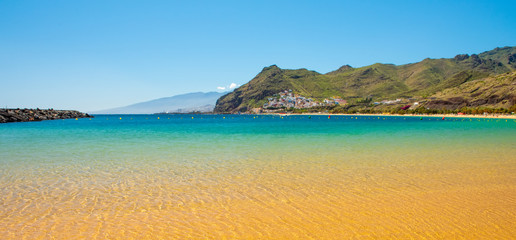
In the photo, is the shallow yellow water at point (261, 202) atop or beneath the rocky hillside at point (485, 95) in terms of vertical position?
beneath

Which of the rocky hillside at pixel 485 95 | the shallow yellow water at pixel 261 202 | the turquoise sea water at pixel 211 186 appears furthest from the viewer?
the rocky hillside at pixel 485 95

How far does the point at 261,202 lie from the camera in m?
8.32

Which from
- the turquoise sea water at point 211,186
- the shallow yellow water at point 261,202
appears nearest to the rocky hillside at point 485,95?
the turquoise sea water at point 211,186

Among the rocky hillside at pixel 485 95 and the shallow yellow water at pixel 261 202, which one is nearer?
the shallow yellow water at pixel 261 202

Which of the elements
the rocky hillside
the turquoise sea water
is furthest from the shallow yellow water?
the rocky hillside

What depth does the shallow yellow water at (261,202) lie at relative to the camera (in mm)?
6281

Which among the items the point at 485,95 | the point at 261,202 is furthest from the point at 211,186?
the point at 485,95

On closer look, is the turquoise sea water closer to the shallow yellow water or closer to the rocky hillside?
the shallow yellow water

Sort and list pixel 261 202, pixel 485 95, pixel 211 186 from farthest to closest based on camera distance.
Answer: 1. pixel 485 95
2. pixel 211 186
3. pixel 261 202

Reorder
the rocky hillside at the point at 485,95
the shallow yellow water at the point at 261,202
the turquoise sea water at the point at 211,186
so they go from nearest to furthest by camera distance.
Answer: the shallow yellow water at the point at 261,202 → the turquoise sea water at the point at 211,186 → the rocky hillside at the point at 485,95

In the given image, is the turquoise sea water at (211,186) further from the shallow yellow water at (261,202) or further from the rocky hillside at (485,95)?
the rocky hillside at (485,95)

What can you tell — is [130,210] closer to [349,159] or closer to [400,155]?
[349,159]

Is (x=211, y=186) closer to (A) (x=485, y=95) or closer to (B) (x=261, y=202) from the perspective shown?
(B) (x=261, y=202)

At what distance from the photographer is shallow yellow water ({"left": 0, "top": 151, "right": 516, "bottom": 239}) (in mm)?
6281
